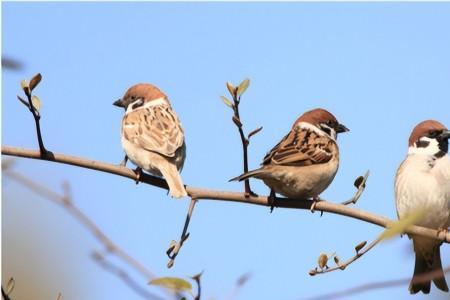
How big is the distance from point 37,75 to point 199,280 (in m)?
1.09

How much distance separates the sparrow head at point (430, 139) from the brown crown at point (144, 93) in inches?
61.9

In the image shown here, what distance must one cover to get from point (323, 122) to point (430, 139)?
64 centimetres

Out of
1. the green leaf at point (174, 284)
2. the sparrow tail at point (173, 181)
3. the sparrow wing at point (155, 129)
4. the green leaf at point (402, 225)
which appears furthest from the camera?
the sparrow wing at point (155, 129)

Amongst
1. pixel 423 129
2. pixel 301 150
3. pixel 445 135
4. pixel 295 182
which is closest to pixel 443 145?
pixel 445 135

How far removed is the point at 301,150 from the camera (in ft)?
12.7

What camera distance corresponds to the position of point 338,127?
4469mm

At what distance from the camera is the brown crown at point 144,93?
4590 millimetres

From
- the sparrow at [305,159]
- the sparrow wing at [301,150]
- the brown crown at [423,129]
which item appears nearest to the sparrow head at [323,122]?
the sparrow at [305,159]

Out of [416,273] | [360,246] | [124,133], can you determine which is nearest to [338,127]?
[416,273]

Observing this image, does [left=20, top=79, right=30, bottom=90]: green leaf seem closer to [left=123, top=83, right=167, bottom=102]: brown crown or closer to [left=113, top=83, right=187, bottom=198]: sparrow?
[left=113, top=83, right=187, bottom=198]: sparrow

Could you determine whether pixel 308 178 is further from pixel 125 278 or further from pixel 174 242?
pixel 125 278

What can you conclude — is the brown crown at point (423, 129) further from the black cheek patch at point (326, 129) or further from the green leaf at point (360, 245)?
the green leaf at point (360, 245)

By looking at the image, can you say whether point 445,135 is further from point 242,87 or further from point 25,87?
point 25,87

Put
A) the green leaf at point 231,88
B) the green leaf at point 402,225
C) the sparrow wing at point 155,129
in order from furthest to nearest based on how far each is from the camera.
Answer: the sparrow wing at point 155,129 → the green leaf at point 231,88 → the green leaf at point 402,225
